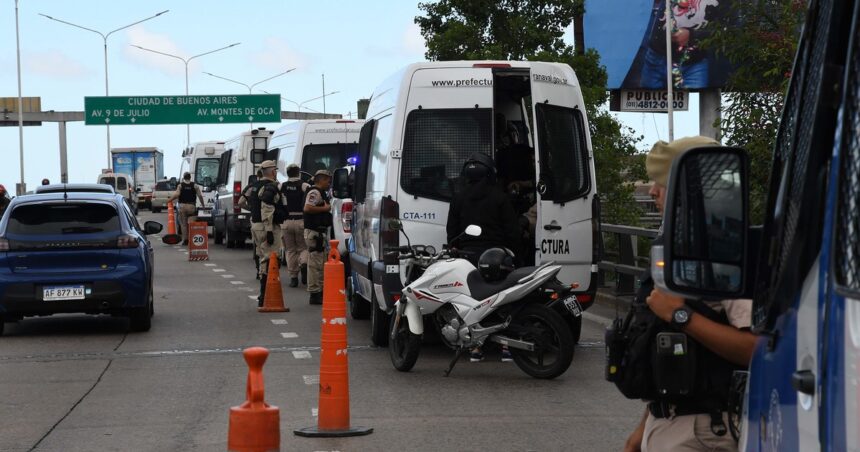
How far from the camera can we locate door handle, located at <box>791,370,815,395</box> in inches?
107

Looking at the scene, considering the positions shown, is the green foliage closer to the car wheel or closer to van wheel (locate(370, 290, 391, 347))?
van wheel (locate(370, 290, 391, 347))

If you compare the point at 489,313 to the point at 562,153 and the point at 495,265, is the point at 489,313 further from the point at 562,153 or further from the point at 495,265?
the point at 562,153

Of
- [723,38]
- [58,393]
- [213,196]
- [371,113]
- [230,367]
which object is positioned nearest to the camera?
[58,393]

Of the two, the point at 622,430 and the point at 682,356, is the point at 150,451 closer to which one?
the point at 622,430

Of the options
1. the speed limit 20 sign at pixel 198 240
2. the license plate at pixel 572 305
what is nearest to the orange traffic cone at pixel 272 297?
the license plate at pixel 572 305

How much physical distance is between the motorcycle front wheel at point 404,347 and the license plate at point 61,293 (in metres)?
4.55

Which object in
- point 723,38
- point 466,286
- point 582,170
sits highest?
point 723,38

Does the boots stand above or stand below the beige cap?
below

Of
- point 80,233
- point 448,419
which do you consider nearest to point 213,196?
point 80,233

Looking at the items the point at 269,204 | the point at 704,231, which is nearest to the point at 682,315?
the point at 704,231

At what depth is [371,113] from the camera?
47.4 ft

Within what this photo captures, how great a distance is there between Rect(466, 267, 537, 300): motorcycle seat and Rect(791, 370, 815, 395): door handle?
326 inches

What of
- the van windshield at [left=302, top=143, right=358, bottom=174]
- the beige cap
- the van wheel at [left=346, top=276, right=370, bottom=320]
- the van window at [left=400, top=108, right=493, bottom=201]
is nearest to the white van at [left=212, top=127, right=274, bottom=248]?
the van windshield at [left=302, top=143, right=358, bottom=174]

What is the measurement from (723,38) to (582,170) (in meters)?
4.01
